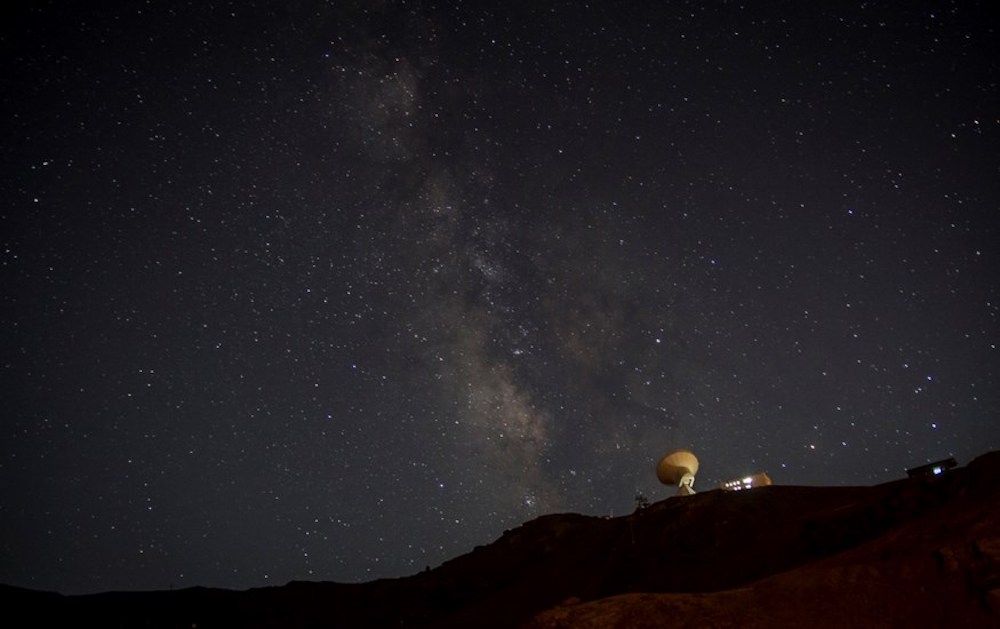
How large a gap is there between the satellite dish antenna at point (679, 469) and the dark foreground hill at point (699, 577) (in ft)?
15.1

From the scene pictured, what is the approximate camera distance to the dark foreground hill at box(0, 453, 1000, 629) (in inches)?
450

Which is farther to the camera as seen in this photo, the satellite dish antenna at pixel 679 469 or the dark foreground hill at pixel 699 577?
the satellite dish antenna at pixel 679 469

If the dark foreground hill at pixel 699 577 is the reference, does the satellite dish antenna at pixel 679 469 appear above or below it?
above

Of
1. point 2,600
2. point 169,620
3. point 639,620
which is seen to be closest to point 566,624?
point 639,620

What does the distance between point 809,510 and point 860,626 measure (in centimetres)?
2366

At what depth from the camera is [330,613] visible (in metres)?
44.5

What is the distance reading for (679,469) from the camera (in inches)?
1713

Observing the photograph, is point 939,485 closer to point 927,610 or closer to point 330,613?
point 927,610

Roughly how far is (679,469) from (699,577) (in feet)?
48.6

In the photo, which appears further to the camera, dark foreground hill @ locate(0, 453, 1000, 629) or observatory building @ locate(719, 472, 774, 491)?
observatory building @ locate(719, 472, 774, 491)

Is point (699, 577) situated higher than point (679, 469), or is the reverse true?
point (679, 469)

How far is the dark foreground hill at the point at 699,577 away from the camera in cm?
1144

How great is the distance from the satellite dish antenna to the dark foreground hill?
15.1 feet

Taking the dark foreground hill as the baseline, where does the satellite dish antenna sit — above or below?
above
